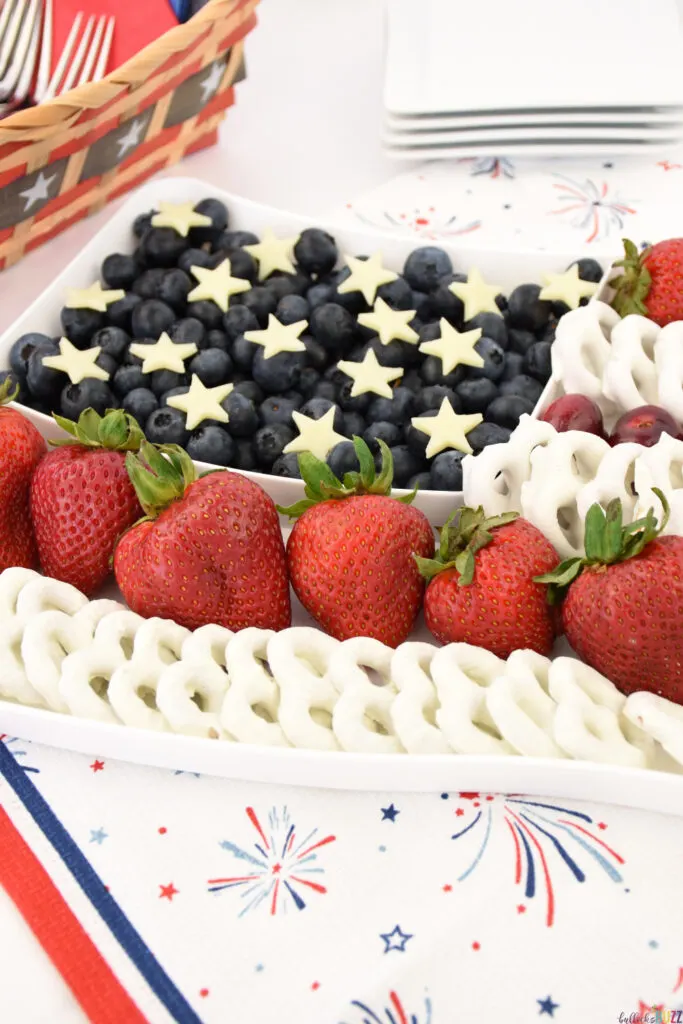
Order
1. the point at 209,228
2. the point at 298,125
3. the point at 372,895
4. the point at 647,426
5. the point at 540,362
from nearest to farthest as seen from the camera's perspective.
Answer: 1. the point at 372,895
2. the point at 647,426
3. the point at 540,362
4. the point at 209,228
5. the point at 298,125

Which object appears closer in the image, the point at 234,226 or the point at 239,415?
the point at 239,415

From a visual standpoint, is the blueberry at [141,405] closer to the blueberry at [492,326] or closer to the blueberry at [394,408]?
the blueberry at [394,408]

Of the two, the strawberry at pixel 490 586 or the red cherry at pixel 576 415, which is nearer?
the strawberry at pixel 490 586

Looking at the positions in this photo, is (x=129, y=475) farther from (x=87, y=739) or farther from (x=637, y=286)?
(x=637, y=286)

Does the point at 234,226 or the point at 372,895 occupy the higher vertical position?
the point at 234,226

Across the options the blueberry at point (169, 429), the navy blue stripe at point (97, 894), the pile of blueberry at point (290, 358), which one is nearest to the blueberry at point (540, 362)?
the pile of blueberry at point (290, 358)

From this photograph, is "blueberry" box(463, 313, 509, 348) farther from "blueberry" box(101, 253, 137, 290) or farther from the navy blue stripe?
the navy blue stripe

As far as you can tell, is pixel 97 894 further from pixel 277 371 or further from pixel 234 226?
pixel 234 226

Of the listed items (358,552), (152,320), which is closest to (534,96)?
(152,320)
